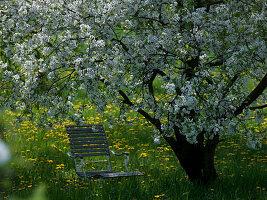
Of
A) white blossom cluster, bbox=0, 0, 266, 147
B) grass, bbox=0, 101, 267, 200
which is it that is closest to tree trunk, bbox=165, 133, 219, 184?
grass, bbox=0, 101, 267, 200

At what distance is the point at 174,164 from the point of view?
6.95 meters

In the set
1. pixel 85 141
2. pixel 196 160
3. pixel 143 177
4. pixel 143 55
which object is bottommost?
pixel 143 177

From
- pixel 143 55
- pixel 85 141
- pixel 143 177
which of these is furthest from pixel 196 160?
pixel 85 141

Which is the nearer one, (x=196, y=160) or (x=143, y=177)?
(x=196, y=160)

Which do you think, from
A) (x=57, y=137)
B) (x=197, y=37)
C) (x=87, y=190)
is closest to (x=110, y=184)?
(x=87, y=190)

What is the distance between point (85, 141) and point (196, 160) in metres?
2.22

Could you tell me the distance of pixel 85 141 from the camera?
6.73 m

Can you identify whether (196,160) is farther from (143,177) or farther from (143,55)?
(143,55)

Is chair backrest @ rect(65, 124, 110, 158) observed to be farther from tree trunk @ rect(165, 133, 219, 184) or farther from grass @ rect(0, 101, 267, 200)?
tree trunk @ rect(165, 133, 219, 184)

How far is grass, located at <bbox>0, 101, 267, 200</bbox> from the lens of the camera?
5031 mm

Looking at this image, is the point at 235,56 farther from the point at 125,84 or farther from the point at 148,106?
the point at 125,84

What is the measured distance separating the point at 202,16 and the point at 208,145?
194cm

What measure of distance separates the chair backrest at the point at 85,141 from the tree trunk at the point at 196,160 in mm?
1553

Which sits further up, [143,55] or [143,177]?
[143,55]
